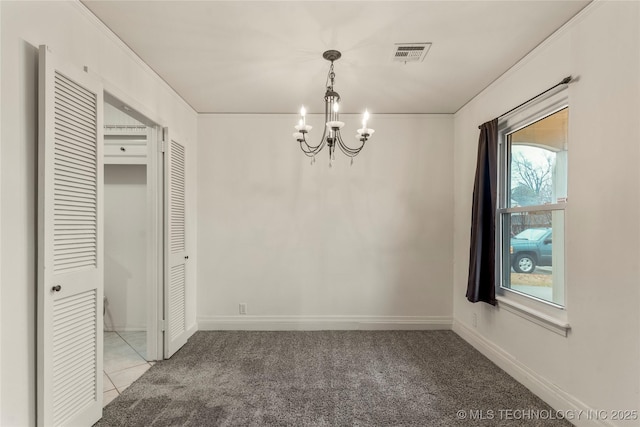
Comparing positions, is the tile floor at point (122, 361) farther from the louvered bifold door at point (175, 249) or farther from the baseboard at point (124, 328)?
the louvered bifold door at point (175, 249)

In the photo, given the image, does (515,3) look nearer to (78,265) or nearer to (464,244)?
(464,244)

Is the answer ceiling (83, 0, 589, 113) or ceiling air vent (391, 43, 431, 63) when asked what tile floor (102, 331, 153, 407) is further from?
A: ceiling air vent (391, 43, 431, 63)

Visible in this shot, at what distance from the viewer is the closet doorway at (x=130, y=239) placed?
3023 mm

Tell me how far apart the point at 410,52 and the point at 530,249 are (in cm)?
185

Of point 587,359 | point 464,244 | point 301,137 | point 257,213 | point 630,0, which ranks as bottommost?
point 587,359

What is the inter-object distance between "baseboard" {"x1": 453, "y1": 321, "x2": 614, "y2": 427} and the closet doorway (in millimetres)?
3072

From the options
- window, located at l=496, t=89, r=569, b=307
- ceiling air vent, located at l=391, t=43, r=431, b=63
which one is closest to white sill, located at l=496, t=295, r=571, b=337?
window, located at l=496, t=89, r=569, b=307

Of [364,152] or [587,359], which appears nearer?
[587,359]

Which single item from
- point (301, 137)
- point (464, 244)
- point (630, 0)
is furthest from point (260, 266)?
point (630, 0)

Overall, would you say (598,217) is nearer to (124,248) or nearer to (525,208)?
(525,208)

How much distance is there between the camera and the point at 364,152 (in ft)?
12.9

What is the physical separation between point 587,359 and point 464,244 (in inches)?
69.6

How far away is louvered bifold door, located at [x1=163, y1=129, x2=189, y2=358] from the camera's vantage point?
305cm

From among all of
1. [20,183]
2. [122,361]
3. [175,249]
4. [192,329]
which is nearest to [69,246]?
[20,183]
